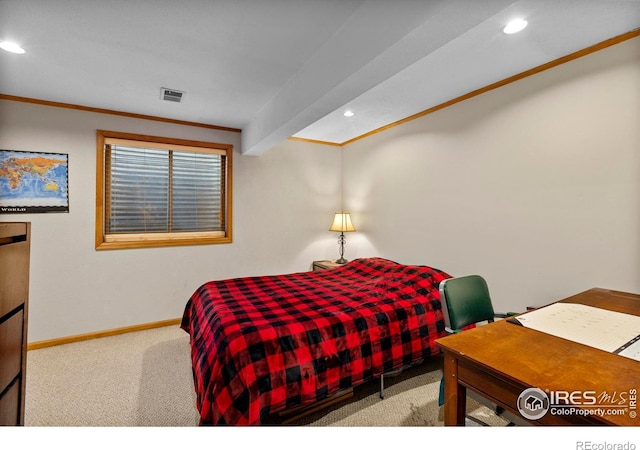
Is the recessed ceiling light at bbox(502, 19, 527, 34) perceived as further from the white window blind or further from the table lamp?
the white window blind

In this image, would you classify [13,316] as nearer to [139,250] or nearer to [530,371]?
[530,371]

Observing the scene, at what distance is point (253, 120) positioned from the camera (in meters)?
3.21

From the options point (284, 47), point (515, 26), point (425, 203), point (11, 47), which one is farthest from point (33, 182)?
point (515, 26)

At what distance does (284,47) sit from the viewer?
1.88 m

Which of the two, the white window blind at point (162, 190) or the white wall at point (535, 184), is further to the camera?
the white window blind at point (162, 190)

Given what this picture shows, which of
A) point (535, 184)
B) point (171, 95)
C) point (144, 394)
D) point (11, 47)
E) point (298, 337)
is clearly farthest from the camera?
point (171, 95)

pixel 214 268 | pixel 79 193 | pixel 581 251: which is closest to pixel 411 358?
pixel 581 251

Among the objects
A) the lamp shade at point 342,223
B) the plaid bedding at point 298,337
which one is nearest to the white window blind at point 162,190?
the plaid bedding at point 298,337

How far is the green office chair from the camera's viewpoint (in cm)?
161

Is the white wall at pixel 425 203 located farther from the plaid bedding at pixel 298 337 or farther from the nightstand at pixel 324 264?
the plaid bedding at pixel 298 337

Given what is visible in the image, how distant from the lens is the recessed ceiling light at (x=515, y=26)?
64.5 inches

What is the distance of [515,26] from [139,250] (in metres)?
3.78

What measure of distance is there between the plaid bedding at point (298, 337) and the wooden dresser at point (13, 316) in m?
0.72
